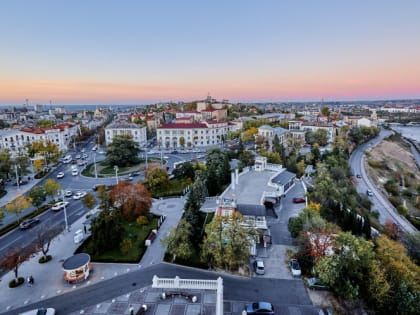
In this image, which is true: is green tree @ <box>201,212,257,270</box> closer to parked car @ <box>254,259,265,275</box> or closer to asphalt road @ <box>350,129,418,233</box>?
parked car @ <box>254,259,265,275</box>

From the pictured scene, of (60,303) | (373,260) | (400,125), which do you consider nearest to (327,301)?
(373,260)

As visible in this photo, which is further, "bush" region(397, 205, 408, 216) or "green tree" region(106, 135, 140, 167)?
"green tree" region(106, 135, 140, 167)

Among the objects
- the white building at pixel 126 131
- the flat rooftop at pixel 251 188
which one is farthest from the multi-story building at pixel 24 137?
the flat rooftop at pixel 251 188

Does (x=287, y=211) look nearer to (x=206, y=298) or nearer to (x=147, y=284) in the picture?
(x=206, y=298)

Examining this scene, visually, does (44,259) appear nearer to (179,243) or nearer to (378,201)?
(179,243)

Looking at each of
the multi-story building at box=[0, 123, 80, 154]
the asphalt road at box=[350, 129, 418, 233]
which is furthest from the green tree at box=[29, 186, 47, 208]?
the asphalt road at box=[350, 129, 418, 233]
